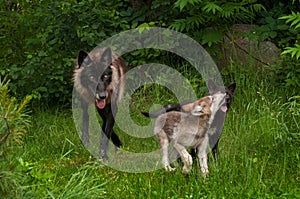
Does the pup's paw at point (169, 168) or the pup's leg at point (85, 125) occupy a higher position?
the pup's paw at point (169, 168)

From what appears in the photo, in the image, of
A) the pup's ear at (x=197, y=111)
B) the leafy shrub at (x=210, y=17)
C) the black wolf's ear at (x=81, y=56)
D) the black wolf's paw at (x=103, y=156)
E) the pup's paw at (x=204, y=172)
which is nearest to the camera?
the pup's paw at (x=204, y=172)

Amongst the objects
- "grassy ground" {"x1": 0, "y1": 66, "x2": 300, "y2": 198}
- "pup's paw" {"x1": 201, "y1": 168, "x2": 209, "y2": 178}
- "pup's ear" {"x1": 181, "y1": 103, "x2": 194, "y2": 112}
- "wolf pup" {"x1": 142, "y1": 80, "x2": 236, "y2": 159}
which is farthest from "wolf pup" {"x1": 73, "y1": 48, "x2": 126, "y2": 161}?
"pup's paw" {"x1": 201, "y1": 168, "x2": 209, "y2": 178}

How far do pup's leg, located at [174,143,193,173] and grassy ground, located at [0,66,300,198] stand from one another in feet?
0.27

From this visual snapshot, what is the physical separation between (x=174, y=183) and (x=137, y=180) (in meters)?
0.40

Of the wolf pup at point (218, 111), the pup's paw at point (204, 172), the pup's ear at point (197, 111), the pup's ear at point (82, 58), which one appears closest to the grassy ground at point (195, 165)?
the pup's paw at point (204, 172)

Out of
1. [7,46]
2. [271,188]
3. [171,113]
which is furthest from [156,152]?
[7,46]

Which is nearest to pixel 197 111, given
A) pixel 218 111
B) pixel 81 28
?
pixel 218 111

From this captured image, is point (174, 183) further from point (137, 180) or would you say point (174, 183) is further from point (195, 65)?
point (195, 65)

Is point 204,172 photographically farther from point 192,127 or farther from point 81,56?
point 81,56

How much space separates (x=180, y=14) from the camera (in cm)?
943

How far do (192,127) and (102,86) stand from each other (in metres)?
1.69

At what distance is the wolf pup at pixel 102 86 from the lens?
6742 mm

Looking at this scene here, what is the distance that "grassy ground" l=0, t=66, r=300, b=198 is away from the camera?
14.3ft

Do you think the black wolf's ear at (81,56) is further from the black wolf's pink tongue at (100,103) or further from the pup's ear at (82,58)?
the black wolf's pink tongue at (100,103)
